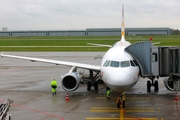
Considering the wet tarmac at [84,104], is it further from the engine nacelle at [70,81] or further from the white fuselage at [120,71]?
the white fuselage at [120,71]

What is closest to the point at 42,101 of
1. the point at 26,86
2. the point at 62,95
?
the point at 62,95

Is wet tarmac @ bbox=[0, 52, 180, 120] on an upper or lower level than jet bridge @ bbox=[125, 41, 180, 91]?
lower

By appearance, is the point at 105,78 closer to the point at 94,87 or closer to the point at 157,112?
the point at 157,112

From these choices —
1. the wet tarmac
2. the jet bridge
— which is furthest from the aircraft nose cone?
the jet bridge

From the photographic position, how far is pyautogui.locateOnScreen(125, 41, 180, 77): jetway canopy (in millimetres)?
17812

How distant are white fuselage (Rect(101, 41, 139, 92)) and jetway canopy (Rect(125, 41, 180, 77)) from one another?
59cm

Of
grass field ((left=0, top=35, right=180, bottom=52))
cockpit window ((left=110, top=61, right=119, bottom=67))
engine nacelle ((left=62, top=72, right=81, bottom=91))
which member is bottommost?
engine nacelle ((left=62, top=72, right=81, bottom=91))

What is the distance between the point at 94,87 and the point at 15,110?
317 inches

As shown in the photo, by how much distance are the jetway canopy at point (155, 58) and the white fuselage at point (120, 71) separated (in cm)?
59

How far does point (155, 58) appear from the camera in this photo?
18.0m

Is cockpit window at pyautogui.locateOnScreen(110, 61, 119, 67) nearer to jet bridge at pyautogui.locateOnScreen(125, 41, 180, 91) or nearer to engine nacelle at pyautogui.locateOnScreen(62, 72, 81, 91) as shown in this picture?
jet bridge at pyautogui.locateOnScreen(125, 41, 180, 91)

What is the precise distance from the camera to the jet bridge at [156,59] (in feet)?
58.4

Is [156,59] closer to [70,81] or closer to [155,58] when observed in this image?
[155,58]

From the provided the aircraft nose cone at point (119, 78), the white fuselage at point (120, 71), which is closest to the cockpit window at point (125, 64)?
the white fuselage at point (120, 71)
